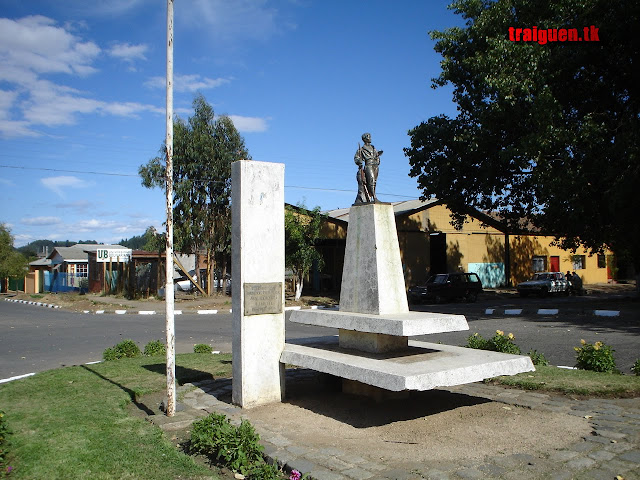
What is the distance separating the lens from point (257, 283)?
668 cm

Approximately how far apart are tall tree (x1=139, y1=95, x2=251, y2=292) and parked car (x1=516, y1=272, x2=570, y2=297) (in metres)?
15.5

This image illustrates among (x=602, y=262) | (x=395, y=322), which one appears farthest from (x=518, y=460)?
(x=602, y=262)

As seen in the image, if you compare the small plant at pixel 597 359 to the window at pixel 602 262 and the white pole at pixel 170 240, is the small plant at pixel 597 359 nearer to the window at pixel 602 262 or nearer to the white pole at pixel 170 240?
the white pole at pixel 170 240

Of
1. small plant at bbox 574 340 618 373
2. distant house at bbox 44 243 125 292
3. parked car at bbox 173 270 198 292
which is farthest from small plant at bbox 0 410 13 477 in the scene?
distant house at bbox 44 243 125 292

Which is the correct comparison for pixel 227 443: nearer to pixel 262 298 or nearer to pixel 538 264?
pixel 262 298

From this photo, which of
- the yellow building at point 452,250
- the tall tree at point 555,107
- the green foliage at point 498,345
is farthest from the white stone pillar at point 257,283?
the yellow building at point 452,250

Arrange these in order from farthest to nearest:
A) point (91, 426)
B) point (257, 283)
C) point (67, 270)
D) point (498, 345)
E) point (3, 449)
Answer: point (67, 270) → point (498, 345) → point (257, 283) → point (91, 426) → point (3, 449)

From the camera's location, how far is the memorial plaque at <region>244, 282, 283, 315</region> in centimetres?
661

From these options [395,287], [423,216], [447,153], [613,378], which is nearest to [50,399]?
[395,287]

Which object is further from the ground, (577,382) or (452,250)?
(452,250)

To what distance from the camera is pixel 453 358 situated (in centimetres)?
626

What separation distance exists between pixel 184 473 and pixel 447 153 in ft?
64.7

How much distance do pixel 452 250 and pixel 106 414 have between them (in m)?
28.9

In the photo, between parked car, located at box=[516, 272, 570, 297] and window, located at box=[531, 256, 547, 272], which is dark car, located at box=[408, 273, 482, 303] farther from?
window, located at box=[531, 256, 547, 272]
